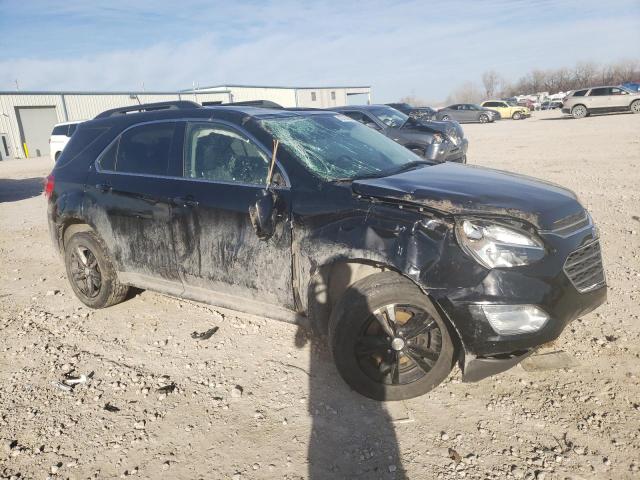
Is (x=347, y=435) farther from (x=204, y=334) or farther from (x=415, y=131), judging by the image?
(x=415, y=131)

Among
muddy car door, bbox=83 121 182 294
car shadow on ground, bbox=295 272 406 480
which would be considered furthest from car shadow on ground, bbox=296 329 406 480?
muddy car door, bbox=83 121 182 294

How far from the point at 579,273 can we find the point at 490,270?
0.61m

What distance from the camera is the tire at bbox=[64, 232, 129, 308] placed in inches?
164

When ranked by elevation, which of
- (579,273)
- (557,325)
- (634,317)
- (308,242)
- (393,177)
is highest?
(393,177)

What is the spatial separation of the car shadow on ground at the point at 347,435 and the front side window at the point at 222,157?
56.9 inches

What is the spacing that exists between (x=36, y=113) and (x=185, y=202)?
36767mm

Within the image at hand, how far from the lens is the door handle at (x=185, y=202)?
343cm

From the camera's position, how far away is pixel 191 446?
262cm

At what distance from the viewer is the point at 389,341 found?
9.20 ft

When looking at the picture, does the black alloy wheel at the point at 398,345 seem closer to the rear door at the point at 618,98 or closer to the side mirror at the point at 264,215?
the side mirror at the point at 264,215

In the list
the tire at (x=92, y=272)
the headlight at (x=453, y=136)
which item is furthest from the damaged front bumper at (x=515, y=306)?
the headlight at (x=453, y=136)

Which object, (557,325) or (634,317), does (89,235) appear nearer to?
(557,325)

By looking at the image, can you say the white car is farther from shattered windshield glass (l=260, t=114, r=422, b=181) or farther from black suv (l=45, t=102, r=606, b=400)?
shattered windshield glass (l=260, t=114, r=422, b=181)

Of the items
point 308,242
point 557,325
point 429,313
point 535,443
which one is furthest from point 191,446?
point 557,325
